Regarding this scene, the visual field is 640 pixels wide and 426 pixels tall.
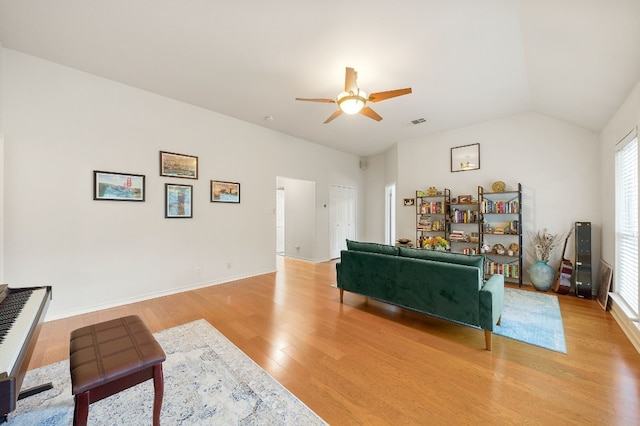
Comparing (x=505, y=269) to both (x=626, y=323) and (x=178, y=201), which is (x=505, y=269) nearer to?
(x=626, y=323)

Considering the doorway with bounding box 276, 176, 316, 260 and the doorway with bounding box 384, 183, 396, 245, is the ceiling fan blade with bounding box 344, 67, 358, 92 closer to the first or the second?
the doorway with bounding box 276, 176, 316, 260

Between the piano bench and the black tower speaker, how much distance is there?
17.0 feet

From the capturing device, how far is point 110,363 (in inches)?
50.8

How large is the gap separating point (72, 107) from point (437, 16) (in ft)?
13.6

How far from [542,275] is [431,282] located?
280 cm

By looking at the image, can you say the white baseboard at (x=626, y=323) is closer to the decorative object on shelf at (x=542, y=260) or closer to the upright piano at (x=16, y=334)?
the decorative object on shelf at (x=542, y=260)

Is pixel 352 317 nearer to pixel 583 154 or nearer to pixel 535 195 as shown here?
pixel 535 195

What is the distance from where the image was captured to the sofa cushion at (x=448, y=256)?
97.8 inches

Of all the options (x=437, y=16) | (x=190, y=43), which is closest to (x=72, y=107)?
(x=190, y=43)

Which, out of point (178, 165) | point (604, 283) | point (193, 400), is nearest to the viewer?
point (193, 400)

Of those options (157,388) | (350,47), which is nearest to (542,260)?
(350,47)

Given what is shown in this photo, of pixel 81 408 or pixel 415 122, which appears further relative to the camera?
pixel 415 122

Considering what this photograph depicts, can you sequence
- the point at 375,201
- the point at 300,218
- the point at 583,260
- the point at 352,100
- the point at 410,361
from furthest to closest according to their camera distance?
the point at 375,201 → the point at 300,218 → the point at 583,260 → the point at 352,100 → the point at 410,361

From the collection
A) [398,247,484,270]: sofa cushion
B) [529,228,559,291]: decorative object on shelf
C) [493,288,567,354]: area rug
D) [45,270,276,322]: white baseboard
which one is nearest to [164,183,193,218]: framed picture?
[45,270,276,322]: white baseboard
